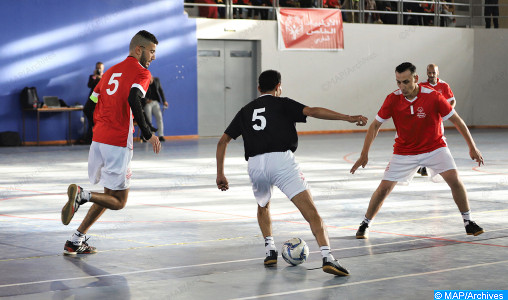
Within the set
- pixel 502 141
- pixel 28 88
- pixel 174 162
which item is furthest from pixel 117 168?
pixel 502 141

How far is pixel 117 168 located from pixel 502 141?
20300mm

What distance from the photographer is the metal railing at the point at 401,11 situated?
2945 cm

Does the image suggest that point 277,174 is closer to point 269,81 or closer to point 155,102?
point 269,81

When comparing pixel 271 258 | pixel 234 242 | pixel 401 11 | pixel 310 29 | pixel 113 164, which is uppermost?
pixel 401 11

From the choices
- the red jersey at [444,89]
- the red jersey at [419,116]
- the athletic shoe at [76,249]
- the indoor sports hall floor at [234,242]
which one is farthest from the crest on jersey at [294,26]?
the athletic shoe at [76,249]

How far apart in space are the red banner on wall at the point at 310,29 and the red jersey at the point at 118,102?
22.1 metres

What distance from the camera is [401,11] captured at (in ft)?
109

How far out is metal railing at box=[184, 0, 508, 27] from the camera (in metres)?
29.5

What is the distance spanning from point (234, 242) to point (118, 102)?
1902mm

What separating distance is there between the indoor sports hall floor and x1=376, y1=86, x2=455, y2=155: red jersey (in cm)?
97

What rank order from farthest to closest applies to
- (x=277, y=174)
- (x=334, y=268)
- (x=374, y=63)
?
(x=374, y=63)
(x=277, y=174)
(x=334, y=268)

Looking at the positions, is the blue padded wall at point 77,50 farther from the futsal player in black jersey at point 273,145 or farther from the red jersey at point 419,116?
the futsal player in black jersey at point 273,145

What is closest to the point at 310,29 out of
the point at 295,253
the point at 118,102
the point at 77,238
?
the point at 118,102

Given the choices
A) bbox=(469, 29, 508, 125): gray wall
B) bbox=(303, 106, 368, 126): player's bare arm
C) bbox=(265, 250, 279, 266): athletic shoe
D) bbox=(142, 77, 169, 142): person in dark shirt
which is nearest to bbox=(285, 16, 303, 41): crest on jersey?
bbox=(142, 77, 169, 142): person in dark shirt
